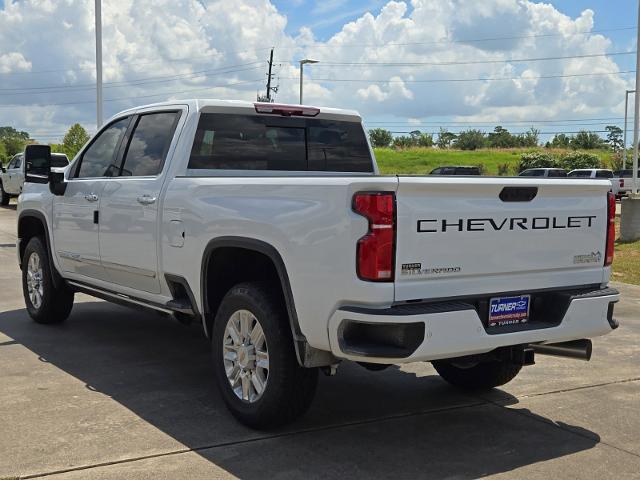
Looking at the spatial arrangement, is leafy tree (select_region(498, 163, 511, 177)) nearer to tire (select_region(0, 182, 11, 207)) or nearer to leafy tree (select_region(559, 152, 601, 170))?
leafy tree (select_region(559, 152, 601, 170))

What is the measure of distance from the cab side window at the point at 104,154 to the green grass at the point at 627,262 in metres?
8.20

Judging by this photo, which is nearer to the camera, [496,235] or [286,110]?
[496,235]

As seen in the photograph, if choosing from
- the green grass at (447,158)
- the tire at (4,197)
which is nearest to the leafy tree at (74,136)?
the green grass at (447,158)

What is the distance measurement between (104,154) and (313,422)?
3120 mm

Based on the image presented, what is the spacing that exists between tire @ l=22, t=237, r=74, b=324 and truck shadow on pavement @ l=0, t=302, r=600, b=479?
645 mm

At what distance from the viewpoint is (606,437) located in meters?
4.66

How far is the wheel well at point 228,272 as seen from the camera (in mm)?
4844

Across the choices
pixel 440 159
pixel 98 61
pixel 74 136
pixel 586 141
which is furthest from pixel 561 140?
pixel 98 61

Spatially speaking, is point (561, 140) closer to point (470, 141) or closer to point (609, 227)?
point (470, 141)

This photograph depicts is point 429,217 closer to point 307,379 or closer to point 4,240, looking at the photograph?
point 307,379

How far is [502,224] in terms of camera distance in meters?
4.26

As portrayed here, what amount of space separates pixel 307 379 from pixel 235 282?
98cm

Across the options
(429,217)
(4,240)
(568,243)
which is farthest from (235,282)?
(4,240)

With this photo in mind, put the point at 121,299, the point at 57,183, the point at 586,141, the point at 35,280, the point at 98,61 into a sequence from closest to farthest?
the point at 121,299 < the point at 57,183 < the point at 35,280 < the point at 98,61 < the point at 586,141
